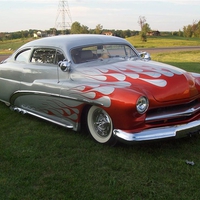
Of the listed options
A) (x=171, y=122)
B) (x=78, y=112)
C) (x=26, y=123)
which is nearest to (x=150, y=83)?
(x=171, y=122)

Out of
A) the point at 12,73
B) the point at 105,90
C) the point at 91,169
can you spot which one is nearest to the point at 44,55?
the point at 12,73

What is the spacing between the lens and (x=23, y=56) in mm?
5750

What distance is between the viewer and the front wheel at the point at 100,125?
3857 mm

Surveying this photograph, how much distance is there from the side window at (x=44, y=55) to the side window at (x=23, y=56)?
200 mm

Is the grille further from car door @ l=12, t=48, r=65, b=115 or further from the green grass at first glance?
car door @ l=12, t=48, r=65, b=115

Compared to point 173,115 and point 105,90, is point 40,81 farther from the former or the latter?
point 173,115

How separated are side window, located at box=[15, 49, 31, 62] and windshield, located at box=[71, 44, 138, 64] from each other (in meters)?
1.30

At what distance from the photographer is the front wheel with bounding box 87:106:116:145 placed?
386cm

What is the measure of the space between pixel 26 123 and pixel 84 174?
89.8 inches

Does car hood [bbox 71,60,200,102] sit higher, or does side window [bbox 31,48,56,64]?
side window [bbox 31,48,56,64]

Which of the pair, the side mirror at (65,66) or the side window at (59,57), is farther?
the side window at (59,57)

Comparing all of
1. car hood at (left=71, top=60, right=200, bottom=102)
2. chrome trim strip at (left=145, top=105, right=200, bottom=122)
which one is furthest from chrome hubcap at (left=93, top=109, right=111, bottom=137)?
chrome trim strip at (left=145, top=105, right=200, bottom=122)

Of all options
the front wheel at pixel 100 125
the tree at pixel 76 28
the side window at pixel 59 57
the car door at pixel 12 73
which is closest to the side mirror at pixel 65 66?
the side window at pixel 59 57

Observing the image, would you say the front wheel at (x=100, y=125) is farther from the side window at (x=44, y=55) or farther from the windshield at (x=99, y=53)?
the side window at (x=44, y=55)
